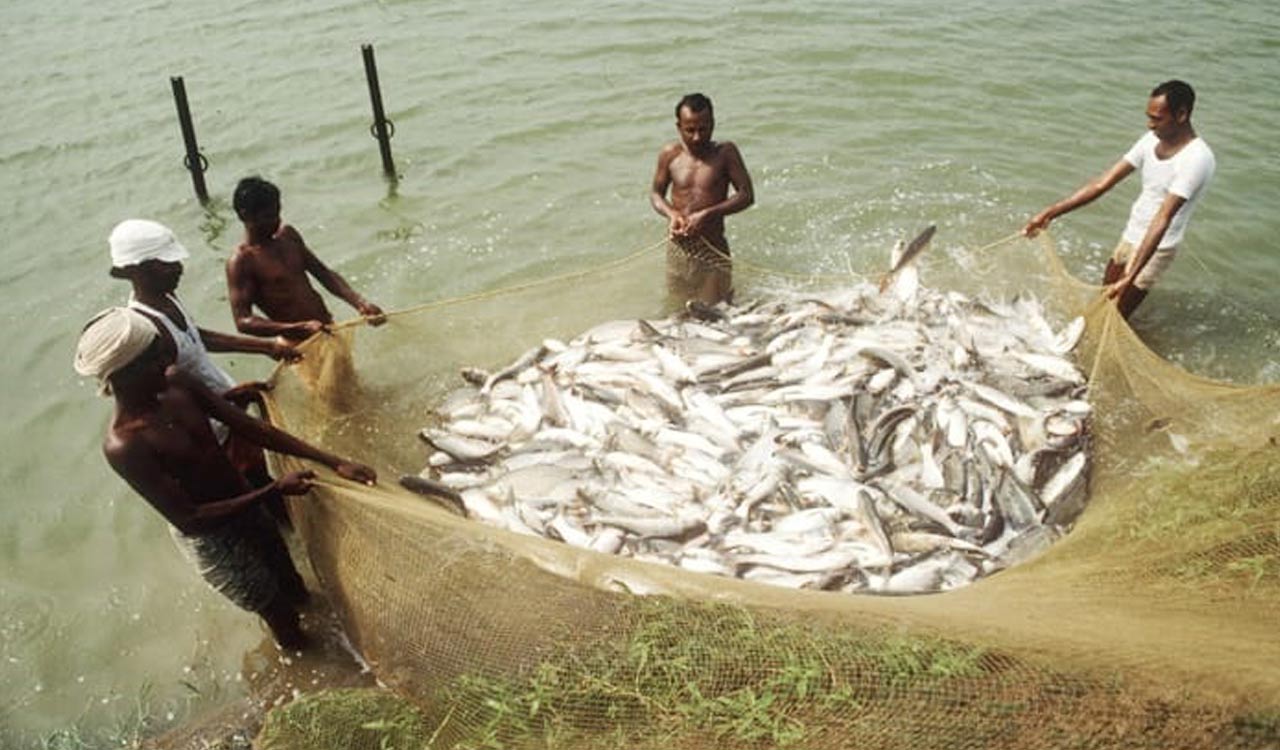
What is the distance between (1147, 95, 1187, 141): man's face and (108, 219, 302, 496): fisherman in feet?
20.5

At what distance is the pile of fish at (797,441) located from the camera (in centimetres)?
503

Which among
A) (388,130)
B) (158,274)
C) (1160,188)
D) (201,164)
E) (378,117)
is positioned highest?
(378,117)

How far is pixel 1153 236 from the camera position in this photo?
6.16 meters

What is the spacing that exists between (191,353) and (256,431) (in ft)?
2.69

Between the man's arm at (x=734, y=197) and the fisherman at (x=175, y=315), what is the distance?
3.38m

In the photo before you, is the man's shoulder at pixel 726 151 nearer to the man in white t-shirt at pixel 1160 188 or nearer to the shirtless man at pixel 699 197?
the shirtless man at pixel 699 197

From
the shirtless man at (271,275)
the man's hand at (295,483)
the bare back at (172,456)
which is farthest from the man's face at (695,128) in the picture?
the bare back at (172,456)

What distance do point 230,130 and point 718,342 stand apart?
29.4ft

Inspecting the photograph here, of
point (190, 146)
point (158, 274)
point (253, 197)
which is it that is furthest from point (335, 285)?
point (190, 146)

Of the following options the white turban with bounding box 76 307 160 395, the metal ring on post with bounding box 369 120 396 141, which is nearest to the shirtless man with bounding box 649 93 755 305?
the white turban with bounding box 76 307 160 395

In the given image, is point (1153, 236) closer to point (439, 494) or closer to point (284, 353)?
point (439, 494)

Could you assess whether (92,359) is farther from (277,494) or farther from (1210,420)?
(1210,420)

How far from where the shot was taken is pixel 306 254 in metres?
5.73

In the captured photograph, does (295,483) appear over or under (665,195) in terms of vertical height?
under
